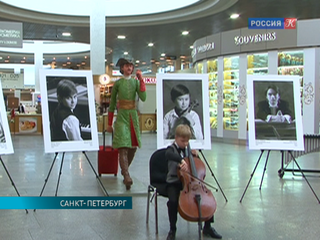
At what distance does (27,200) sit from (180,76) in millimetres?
2535

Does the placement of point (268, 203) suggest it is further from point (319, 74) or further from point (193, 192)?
point (319, 74)

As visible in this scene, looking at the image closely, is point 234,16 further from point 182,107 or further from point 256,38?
point 182,107

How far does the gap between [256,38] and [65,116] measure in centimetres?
813

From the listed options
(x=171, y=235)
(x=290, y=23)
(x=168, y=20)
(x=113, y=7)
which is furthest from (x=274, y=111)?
(x=113, y=7)

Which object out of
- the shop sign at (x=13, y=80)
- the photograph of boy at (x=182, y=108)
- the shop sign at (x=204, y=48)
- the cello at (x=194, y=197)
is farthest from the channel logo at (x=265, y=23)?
the shop sign at (x=13, y=80)

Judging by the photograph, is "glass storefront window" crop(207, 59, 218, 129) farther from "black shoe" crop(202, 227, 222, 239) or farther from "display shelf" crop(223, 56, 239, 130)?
"black shoe" crop(202, 227, 222, 239)

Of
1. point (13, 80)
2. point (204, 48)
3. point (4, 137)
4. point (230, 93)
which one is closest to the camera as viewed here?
point (4, 137)

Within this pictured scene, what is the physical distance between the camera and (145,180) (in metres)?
5.91

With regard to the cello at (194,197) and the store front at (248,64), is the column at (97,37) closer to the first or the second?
the store front at (248,64)

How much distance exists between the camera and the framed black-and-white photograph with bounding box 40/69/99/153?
167 inches

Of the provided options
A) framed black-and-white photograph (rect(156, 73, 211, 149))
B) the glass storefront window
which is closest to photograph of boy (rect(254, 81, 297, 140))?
framed black-and-white photograph (rect(156, 73, 211, 149))

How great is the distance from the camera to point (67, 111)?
438 cm

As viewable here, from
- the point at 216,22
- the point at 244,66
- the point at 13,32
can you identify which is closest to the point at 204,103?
the point at 13,32

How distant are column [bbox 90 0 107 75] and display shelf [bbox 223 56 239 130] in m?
4.30
